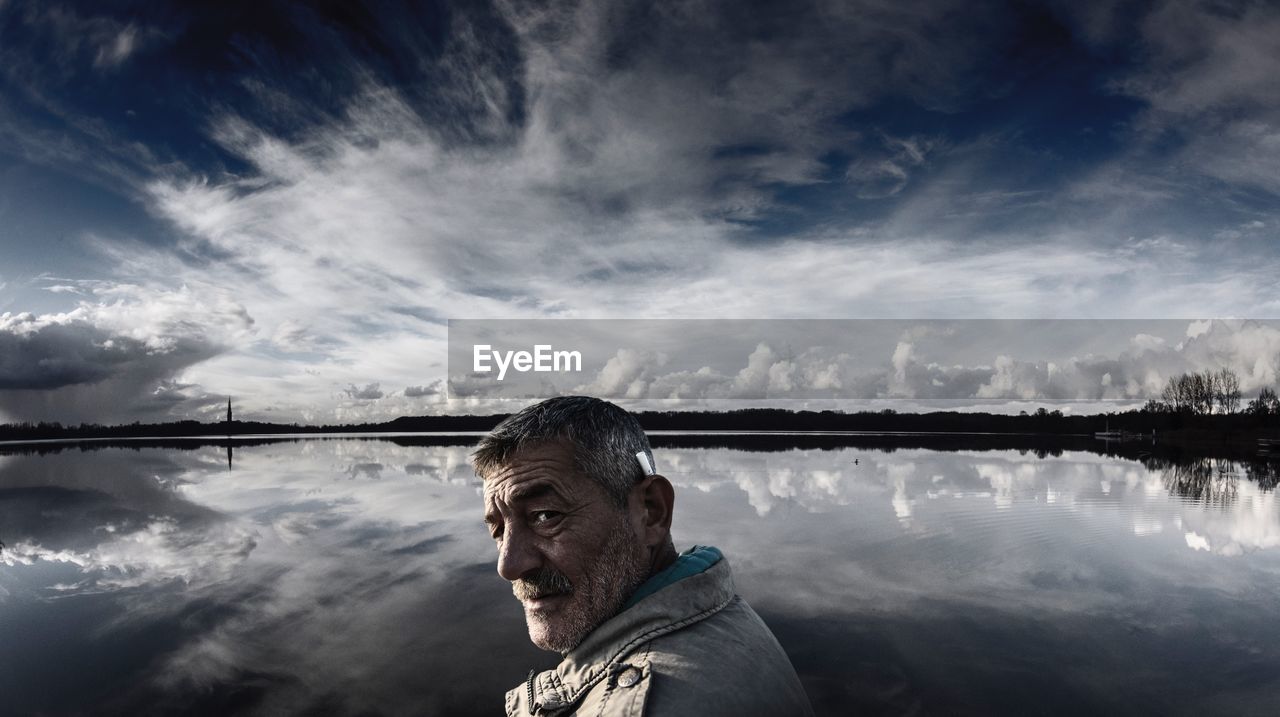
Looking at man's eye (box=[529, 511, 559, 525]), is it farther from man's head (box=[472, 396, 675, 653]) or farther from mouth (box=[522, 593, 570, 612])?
mouth (box=[522, 593, 570, 612])

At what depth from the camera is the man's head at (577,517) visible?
201 centimetres

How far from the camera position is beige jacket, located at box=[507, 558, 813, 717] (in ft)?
4.95

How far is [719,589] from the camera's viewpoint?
70.2 inches

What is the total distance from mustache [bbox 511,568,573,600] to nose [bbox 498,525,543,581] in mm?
24

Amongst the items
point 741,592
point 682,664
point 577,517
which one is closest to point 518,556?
point 577,517

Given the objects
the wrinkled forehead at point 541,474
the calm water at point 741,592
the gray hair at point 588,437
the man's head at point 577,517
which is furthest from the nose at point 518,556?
the calm water at point 741,592

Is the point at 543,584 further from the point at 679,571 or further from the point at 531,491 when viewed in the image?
the point at 679,571

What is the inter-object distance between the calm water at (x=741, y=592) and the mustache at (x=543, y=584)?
5988 mm

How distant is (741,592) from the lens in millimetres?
11484

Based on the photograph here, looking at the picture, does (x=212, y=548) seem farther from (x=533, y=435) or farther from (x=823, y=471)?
(x=823, y=471)

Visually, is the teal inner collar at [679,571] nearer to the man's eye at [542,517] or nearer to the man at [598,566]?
the man at [598,566]

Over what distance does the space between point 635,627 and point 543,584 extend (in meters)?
0.43

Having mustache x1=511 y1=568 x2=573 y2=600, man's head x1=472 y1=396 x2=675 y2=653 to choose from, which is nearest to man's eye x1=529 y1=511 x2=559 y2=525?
man's head x1=472 y1=396 x2=675 y2=653

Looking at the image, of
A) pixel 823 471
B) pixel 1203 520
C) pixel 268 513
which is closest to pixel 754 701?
pixel 268 513
